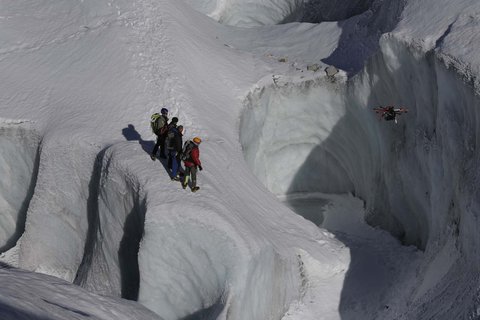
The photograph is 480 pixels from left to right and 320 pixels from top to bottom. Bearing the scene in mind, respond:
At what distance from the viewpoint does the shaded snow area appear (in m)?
22.7

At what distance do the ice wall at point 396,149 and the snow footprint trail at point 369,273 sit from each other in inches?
20.8

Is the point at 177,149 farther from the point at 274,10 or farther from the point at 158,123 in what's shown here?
the point at 274,10

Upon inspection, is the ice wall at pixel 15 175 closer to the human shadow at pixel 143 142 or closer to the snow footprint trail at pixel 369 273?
the human shadow at pixel 143 142

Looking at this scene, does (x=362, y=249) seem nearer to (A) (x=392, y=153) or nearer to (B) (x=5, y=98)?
(A) (x=392, y=153)

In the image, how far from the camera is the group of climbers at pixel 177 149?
22859 millimetres

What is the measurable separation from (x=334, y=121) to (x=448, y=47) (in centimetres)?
737

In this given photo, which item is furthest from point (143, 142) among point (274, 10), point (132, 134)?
point (274, 10)

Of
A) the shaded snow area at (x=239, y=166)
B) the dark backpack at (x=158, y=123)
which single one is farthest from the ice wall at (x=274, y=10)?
the dark backpack at (x=158, y=123)

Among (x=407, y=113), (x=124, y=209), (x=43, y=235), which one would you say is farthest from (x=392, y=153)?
(x=43, y=235)

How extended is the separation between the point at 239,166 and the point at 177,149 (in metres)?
3.61

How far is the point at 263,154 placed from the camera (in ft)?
105

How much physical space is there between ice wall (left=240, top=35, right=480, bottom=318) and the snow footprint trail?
529 mm

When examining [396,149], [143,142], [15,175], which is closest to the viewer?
[143,142]

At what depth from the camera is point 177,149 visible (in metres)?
23.2
